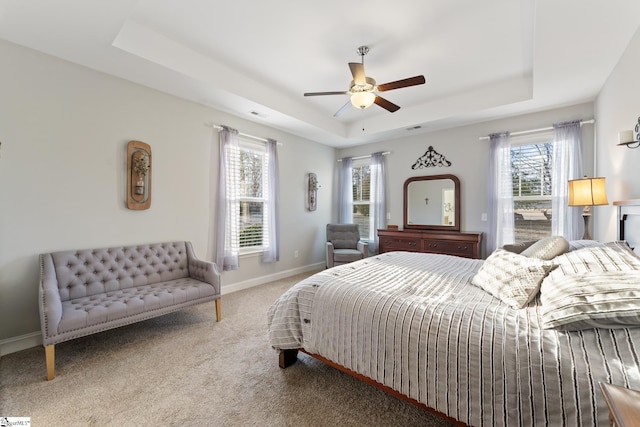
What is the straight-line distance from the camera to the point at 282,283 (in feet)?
14.8

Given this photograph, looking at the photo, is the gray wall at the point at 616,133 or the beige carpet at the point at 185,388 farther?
the gray wall at the point at 616,133

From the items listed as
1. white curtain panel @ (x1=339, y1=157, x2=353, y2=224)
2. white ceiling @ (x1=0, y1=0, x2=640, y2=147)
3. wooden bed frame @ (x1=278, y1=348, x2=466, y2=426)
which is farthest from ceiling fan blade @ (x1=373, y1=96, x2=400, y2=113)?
white curtain panel @ (x1=339, y1=157, x2=353, y2=224)

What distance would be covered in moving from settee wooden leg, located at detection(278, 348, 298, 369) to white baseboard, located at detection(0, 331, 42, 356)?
2.29 m

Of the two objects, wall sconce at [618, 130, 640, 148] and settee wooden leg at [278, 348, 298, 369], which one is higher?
wall sconce at [618, 130, 640, 148]

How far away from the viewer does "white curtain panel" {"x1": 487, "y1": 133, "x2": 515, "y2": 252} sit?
4.02m

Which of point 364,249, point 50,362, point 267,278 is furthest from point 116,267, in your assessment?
point 364,249

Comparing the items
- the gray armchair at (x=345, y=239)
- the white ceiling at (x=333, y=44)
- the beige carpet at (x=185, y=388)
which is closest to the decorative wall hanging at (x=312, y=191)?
the gray armchair at (x=345, y=239)

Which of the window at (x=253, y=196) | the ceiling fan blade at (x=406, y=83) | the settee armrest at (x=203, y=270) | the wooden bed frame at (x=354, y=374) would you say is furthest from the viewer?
the window at (x=253, y=196)

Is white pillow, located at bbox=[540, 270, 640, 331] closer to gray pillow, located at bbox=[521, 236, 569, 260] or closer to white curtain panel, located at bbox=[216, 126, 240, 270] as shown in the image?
gray pillow, located at bbox=[521, 236, 569, 260]

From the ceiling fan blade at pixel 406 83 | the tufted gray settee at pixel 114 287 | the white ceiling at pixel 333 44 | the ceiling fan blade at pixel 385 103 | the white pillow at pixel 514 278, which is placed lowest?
the tufted gray settee at pixel 114 287

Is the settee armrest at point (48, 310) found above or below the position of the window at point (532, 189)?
below

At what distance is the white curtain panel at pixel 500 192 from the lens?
13.2 feet

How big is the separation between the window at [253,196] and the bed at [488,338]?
255 cm

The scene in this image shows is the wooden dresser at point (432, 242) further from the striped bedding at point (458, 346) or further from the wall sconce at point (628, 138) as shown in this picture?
the striped bedding at point (458, 346)
